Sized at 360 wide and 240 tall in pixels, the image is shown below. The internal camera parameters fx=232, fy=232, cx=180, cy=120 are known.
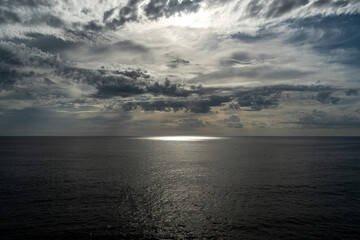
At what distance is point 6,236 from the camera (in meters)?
27.1

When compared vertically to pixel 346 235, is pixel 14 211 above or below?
above

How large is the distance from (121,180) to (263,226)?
125 ft

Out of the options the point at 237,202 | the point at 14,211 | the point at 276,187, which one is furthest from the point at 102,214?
the point at 276,187

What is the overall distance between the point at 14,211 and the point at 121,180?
26.0 meters

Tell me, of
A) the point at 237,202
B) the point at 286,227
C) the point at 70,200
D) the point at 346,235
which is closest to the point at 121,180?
the point at 70,200

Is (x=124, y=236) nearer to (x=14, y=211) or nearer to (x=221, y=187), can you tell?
(x=14, y=211)

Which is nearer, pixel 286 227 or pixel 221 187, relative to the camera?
pixel 286 227

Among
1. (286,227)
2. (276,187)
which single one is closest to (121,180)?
(276,187)

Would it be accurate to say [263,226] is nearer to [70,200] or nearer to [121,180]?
[70,200]

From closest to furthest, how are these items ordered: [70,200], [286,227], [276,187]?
[286,227] < [70,200] < [276,187]

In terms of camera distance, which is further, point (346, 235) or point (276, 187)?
point (276, 187)

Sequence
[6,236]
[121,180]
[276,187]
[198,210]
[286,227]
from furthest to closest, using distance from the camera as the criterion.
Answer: [121,180] < [276,187] < [198,210] < [286,227] < [6,236]

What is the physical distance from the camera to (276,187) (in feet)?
168

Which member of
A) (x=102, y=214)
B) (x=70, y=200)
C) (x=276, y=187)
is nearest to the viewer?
(x=102, y=214)
